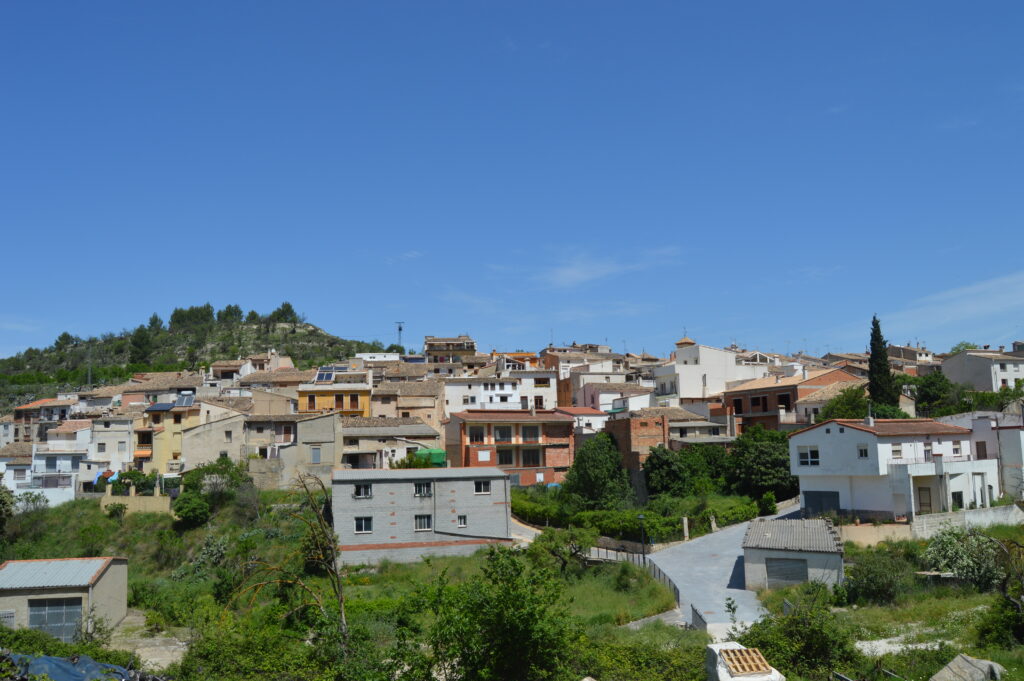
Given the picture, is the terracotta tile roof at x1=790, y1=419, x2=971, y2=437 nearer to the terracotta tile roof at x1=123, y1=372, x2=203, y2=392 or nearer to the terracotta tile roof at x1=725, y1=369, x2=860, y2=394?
the terracotta tile roof at x1=725, y1=369, x2=860, y2=394

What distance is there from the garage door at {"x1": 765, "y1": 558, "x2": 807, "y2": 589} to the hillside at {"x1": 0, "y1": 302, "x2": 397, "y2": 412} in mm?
74215

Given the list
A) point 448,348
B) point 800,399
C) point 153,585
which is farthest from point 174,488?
point 448,348

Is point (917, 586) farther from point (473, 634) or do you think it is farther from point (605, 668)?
point (473, 634)

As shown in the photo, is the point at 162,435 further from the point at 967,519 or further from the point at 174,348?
the point at 174,348

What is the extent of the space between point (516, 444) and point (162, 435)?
2214 cm

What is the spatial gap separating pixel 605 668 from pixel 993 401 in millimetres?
47494

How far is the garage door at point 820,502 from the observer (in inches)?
1404

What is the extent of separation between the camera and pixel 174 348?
381 ft

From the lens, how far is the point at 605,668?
17.4 metres

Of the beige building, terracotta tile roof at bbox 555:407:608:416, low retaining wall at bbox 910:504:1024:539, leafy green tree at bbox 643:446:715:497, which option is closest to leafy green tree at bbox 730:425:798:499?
leafy green tree at bbox 643:446:715:497

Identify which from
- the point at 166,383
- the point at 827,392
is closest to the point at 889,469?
the point at 827,392

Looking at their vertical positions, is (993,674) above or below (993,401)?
below

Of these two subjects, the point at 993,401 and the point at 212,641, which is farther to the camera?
the point at 993,401

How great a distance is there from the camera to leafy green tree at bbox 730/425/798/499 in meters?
41.1
